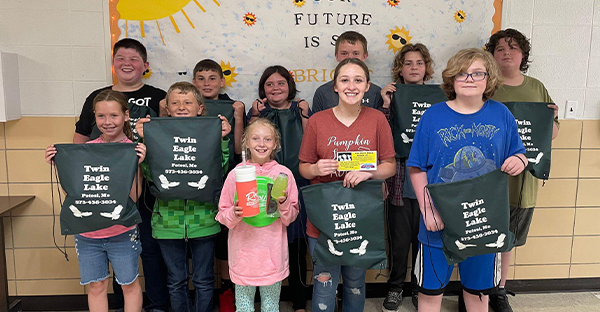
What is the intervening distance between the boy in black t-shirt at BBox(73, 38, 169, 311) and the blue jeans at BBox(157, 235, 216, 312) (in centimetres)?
28

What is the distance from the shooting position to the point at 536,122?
8.05ft

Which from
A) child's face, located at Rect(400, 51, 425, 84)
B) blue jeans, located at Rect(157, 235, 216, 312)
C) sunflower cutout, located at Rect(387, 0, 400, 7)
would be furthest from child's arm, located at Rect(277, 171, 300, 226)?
sunflower cutout, located at Rect(387, 0, 400, 7)

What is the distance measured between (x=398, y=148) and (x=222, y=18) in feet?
4.57

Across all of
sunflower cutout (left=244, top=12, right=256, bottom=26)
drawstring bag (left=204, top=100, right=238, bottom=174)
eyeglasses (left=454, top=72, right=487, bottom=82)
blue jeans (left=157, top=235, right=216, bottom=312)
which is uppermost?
sunflower cutout (left=244, top=12, right=256, bottom=26)

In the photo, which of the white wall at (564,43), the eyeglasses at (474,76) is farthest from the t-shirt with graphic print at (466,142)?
the white wall at (564,43)

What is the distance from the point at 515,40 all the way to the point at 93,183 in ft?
8.18

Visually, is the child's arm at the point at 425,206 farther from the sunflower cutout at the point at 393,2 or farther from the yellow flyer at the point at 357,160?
the sunflower cutout at the point at 393,2

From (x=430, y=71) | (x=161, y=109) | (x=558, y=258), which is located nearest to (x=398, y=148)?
(x=430, y=71)

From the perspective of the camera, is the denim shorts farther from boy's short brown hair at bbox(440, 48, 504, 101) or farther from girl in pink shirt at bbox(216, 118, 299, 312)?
boy's short brown hair at bbox(440, 48, 504, 101)

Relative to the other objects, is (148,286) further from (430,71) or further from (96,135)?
(430,71)

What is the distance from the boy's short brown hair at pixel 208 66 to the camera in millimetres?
2664

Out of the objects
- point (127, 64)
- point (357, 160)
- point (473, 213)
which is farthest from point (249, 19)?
point (473, 213)

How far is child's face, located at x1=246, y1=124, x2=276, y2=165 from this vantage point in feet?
6.86

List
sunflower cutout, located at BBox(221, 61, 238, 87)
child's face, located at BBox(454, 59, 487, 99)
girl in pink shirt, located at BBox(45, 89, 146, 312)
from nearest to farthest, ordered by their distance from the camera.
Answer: child's face, located at BBox(454, 59, 487, 99) < girl in pink shirt, located at BBox(45, 89, 146, 312) < sunflower cutout, located at BBox(221, 61, 238, 87)
